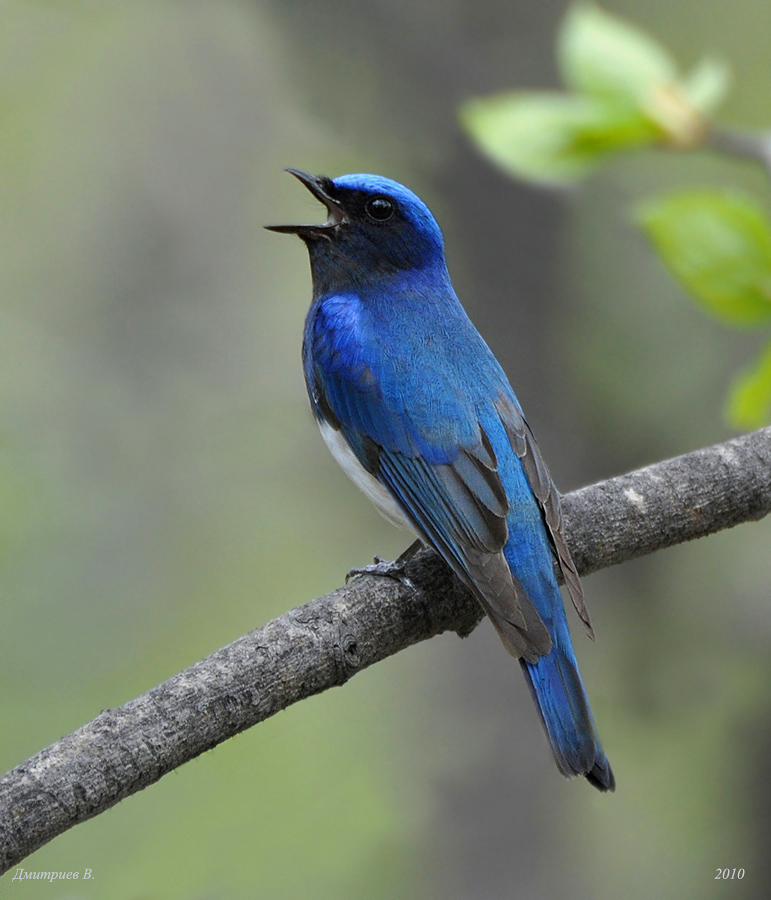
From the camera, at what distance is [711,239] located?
6.16ft

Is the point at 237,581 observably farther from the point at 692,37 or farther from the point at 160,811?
the point at 692,37

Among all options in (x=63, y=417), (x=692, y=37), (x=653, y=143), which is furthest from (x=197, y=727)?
(x=692, y=37)

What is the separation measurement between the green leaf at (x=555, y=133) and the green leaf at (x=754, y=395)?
507mm

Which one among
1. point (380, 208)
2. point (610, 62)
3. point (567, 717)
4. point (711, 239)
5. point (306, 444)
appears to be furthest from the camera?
point (306, 444)

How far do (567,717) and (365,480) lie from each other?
1143 millimetres

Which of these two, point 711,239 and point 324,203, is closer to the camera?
point 711,239

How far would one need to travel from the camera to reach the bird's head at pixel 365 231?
398 cm

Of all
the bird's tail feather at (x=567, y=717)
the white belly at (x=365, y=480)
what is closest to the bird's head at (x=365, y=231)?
the white belly at (x=365, y=480)

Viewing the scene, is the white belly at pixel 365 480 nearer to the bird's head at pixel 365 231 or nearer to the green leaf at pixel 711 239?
the bird's head at pixel 365 231

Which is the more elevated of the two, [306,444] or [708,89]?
[306,444]

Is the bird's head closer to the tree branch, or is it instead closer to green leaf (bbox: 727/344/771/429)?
the tree branch

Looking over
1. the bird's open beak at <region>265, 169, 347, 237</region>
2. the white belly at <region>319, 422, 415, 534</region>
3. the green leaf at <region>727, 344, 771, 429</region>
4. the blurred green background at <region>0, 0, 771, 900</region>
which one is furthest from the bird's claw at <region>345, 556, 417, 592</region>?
the blurred green background at <region>0, 0, 771, 900</region>

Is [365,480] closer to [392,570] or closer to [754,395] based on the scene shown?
[392,570]

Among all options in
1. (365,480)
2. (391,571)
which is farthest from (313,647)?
(365,480)
